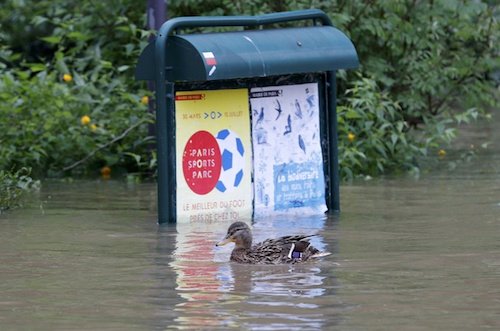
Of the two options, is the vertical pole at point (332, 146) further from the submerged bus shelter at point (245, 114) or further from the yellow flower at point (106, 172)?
the yellow flower at point (106, 172)

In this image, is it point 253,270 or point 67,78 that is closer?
point 253,270

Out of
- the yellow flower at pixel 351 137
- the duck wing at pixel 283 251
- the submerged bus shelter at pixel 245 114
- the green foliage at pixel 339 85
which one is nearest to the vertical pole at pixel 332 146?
the submerged bus shelter at pixel 245 114

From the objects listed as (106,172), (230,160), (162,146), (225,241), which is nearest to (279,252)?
(225,241)

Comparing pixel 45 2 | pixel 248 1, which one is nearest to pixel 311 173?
pixel 248 1

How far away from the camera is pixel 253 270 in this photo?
984 centimetres

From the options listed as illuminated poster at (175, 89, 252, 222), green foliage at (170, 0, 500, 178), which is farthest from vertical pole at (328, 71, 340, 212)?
green foliage at (170, 0, 500, 178)

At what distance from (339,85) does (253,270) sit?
816cm

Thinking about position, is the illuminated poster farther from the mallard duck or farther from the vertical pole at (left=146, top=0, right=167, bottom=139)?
the vertical pole at (left=146, top=0, right=167, bottom=139)

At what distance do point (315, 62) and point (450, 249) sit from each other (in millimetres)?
2697

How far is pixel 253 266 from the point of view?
10000 millimetres

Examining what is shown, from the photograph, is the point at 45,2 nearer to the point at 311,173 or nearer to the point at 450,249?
the point at 311,173

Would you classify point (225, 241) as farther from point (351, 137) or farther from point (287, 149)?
point (351, 137)

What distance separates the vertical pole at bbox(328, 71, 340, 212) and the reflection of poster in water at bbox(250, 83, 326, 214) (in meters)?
0.09

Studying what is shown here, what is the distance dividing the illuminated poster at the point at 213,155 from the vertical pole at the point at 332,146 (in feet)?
3.03
